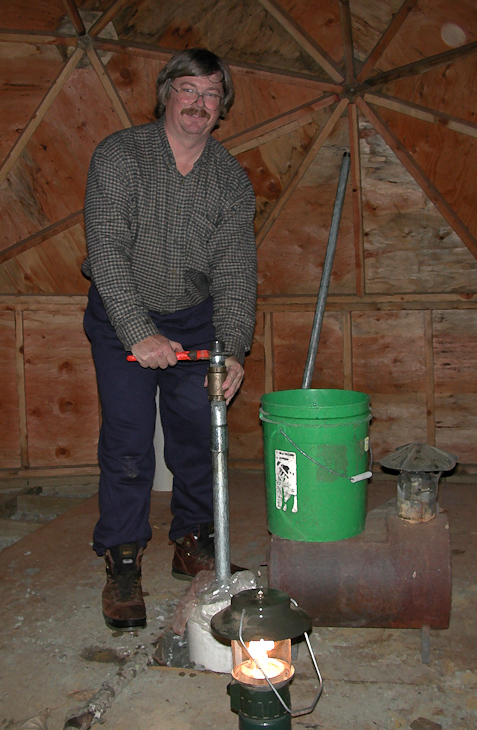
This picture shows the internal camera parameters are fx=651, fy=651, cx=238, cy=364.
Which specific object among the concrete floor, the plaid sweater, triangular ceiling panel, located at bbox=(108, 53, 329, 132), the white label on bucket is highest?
triangular ceiling panel, located at bbox=(108, 53, 329, 132)

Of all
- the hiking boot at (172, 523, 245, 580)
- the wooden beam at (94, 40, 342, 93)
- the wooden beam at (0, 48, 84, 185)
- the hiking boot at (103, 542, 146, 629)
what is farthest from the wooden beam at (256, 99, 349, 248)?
the hiking boot at (103, 542, 146, 629)

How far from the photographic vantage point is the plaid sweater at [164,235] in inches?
82.7

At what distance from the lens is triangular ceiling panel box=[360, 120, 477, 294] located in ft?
11.9

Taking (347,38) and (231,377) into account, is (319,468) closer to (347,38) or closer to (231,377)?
(231,377)

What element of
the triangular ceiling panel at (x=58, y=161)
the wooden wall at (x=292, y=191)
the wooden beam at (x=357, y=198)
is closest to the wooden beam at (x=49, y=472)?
the wooden wall at (x=292, y=191)

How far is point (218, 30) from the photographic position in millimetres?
3383

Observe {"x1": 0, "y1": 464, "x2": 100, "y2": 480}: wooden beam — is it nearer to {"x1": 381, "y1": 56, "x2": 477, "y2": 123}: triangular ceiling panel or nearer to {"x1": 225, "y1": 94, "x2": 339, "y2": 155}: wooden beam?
{"x1": 225, "y1": 94, "x2": 339, "y2": 155}: wooden beam

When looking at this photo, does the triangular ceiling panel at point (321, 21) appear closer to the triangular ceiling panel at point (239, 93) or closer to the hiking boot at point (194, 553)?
the triangular ceiling panel at point (239, 93)

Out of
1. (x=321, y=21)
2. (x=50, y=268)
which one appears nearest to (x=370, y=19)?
(x=321, y=21)

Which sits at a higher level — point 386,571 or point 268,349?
point 268,349

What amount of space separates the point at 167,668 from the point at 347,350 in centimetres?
236

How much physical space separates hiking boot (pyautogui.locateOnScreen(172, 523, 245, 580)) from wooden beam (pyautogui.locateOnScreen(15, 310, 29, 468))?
172cm

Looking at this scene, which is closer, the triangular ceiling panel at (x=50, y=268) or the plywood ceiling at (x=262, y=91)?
the plywood ceiling at (x=262, y=91)

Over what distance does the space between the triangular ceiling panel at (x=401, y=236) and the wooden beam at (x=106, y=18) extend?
1.42m
